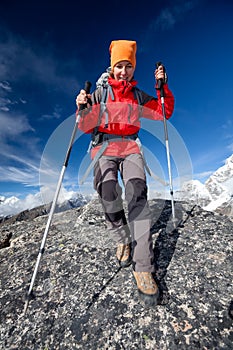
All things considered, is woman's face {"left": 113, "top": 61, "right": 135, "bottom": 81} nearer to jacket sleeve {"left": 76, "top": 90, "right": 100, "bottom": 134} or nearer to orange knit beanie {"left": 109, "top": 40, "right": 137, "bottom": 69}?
orange knit beanie {"left": 109, "top": 40, "right": 137, "bottom": 69}

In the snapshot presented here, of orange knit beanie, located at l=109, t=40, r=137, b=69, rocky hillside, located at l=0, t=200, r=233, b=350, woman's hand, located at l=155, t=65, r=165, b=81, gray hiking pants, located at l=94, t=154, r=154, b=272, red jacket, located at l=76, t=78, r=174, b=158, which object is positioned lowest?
rocky hillside, located at l=0, t=200, r=233, b=350

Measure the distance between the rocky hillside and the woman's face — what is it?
445 centimetres

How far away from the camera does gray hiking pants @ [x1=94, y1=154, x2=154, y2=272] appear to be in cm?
345

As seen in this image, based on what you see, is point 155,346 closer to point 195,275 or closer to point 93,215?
point 195,275

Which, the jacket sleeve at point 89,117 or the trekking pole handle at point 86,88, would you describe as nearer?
the trekking pole handle at point 86,88

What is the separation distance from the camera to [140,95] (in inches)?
193

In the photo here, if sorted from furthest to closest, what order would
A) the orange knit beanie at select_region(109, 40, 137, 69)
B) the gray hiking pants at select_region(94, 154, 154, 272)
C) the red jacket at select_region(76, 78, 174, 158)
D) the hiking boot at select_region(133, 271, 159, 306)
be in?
the orange knit beanie at select_region(109, 40, 137, 69)
the red jacket at select_region(76, 78, 174, 158)
the gray hiking pants at select_region(94, 154, 154, 272)
the hiking boot at select_region(133, 271, 159, 306)

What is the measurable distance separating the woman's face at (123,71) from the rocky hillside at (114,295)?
4.45m

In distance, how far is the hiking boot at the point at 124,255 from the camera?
419cm

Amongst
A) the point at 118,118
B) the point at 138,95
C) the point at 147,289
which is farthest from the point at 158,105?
the point at 147,289

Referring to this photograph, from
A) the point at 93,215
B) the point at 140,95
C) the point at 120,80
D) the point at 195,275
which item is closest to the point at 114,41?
the point at 120,80

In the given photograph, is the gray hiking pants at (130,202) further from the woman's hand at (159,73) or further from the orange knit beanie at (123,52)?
the orange knit beanie at (123,52)

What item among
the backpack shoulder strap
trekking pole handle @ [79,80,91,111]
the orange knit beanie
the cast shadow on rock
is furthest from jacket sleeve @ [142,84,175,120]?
the cast shadow on rock

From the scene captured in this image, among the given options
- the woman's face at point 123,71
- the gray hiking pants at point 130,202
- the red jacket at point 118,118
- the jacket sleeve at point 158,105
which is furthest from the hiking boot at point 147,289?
the woman's face at point 123,71
